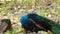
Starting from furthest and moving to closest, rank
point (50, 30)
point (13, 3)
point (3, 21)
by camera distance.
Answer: point (13, 3)
point (3, 21)
point (50, 30)

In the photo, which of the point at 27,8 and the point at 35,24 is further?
the point at 27,8

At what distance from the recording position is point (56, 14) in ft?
13.5

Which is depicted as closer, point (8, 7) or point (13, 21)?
point (13, 21)

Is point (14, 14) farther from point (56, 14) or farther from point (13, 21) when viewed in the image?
point (56, 14)

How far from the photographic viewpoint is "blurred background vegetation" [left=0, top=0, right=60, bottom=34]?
4.14 m

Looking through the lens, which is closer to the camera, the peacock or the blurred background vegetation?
the peacock

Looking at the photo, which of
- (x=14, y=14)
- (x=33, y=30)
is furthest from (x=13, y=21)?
(x=33, y=30)

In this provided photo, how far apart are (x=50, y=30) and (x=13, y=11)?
1240mm

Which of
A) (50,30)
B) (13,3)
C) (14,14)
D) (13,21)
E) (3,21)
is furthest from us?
(13,3)

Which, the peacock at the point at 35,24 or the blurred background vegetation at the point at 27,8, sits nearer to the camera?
the peacock at the point at 35,24

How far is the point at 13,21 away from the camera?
12.8ft

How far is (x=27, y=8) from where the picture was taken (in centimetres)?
437

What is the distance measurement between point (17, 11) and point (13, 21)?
0.45 m

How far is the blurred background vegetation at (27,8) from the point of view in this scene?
4.14 metres
